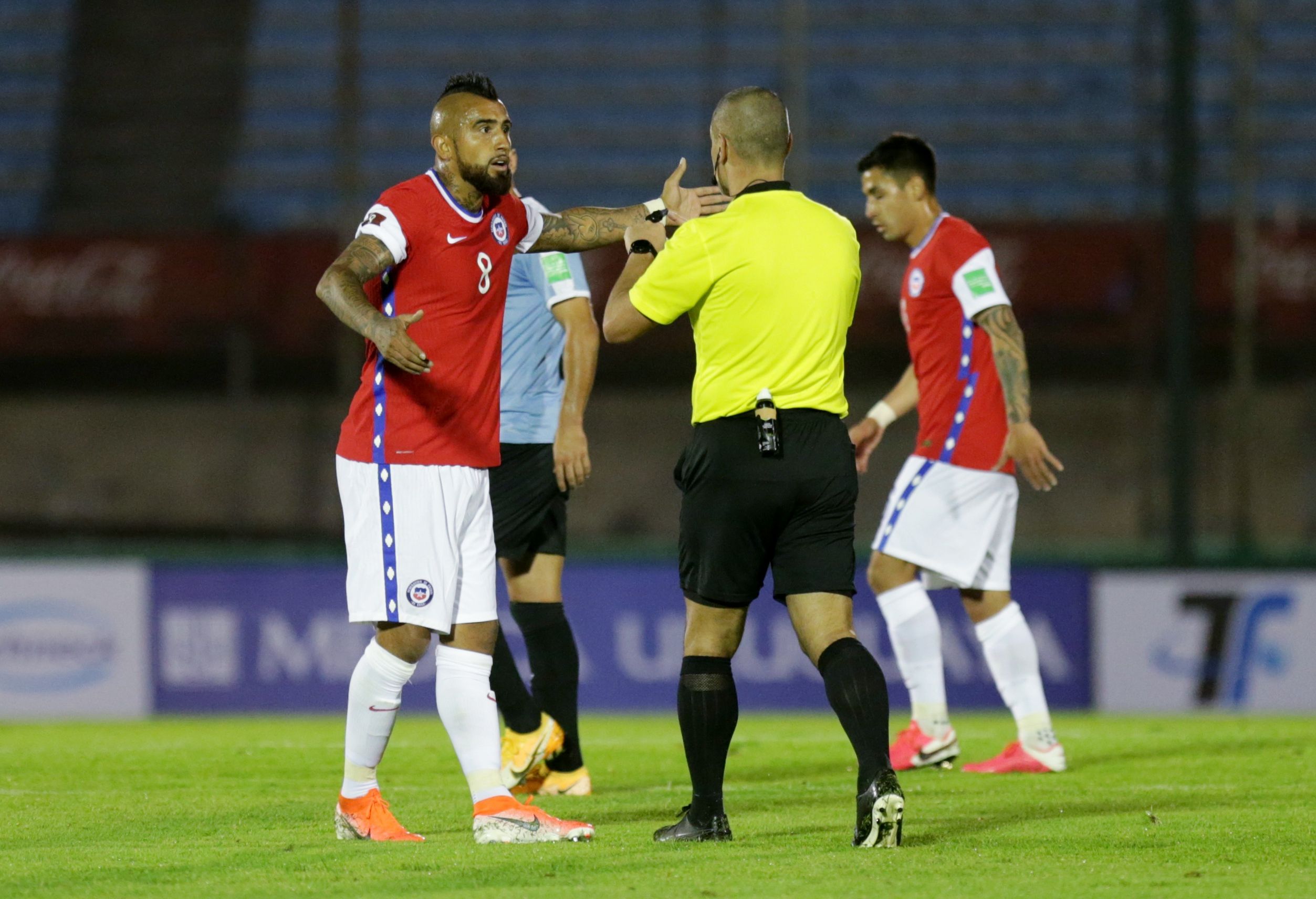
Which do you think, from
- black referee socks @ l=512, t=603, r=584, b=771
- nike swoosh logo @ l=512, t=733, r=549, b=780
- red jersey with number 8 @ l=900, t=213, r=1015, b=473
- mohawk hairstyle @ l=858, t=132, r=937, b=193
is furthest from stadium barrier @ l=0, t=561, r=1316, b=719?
nike swoosh logo @ l=512, t=733, r=549, b=780

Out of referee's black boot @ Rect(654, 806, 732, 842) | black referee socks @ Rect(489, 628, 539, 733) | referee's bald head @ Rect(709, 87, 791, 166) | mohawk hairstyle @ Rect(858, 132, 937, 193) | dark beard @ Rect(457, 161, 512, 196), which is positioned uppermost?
mohawk hairstyle @ Rect(858, 132, 937, 193)

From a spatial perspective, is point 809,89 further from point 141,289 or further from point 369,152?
point 141,289

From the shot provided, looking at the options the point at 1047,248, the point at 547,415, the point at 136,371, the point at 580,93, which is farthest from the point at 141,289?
the point at 547,415

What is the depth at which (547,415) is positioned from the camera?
6.38 m

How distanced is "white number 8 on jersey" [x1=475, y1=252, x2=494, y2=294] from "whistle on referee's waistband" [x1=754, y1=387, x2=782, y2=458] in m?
0.84

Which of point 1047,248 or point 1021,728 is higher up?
point 1047,248

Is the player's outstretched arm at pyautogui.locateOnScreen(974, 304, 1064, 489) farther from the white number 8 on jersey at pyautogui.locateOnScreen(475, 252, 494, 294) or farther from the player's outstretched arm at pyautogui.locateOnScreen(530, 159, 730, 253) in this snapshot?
the white number 8 on jersey at pyautogui.locateOnScreen(475, 252, 494, 294)

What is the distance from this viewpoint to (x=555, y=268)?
6.18m

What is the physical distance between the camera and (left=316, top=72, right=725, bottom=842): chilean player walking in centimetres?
487

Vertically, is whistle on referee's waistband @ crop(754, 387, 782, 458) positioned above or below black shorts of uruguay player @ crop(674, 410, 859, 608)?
above

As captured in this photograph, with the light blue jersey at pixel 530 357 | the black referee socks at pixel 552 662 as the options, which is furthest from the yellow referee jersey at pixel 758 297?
the black referee socks at pixel 552 662

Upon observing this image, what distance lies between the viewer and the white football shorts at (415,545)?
4852 mm

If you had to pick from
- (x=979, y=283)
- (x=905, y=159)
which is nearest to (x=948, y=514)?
(x=979, y=283)

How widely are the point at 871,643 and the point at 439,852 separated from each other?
5.84 m
